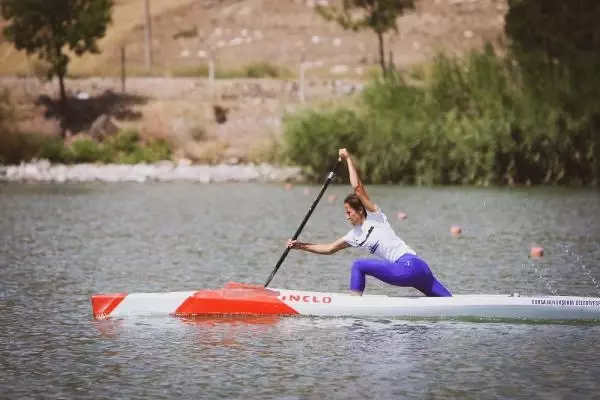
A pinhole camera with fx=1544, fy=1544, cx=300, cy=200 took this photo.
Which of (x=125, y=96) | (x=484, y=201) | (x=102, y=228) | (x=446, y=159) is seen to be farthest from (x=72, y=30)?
(x=102, y=228)

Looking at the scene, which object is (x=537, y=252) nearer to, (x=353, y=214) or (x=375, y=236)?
(x=375, y=236)

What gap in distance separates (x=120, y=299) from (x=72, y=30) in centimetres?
4843

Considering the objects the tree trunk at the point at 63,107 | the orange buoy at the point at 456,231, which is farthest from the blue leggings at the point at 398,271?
the tree trunk at the point at 63,107

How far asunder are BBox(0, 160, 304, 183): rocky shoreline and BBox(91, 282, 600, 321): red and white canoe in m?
36.2

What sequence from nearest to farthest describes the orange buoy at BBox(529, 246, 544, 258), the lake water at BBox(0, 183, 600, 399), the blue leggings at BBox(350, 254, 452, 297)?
the lake water at BBox(0, 183, 600, 399) → the blue leggings at BBox(350, 254, 452, 297) → the orange buoy at BBox(529, 246, 544, 258)

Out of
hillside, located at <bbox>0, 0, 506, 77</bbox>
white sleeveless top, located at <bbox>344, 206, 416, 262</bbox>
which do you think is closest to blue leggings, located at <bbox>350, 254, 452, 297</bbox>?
white sleeveless top, located at <bbox>344, 206, 416, 262</bbox>

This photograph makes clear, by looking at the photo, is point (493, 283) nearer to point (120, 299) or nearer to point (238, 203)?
point (120, 299)

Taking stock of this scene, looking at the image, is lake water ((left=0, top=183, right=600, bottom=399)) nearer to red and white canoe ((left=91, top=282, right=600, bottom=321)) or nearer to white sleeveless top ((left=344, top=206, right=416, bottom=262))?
red and white canoe ((left=91, top=282, right=600, bottom=321))

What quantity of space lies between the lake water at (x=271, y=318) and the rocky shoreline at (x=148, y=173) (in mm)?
11856

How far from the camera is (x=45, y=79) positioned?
75938 millimetres

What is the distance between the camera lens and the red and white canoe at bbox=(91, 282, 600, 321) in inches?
742

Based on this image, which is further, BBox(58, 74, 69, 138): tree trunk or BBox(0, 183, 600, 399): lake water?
BBox(58, 74, 69, 138): tree trunk

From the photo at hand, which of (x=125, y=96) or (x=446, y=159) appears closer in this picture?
(x=446, y=159)

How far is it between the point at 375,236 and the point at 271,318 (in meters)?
1.70
